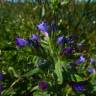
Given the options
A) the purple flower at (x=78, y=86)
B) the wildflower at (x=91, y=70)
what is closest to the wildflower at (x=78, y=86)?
the purple flower at (x=78, y=86)

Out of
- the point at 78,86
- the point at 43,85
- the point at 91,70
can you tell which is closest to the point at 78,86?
the point at 78,86

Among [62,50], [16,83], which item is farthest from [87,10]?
[62,50]

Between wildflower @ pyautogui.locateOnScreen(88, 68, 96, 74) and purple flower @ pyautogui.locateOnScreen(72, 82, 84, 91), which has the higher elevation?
wildflower @ pyautogui.locateOnScreen(88, 68, 96, 74)

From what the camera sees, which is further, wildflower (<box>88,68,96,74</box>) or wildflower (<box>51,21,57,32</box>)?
wildflower (<box>88,68,96,74</box>)

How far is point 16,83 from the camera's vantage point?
102 inches

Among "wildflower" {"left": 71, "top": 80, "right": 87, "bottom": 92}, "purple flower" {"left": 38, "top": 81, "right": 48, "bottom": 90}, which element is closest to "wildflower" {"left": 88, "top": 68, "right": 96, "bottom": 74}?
"wildflower" {"left": 71, "top": 80, "right": 87, "bottom": 92}

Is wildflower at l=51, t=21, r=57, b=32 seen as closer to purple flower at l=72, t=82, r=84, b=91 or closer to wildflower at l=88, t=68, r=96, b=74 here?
purple flower at l=72, t=82, r=84, b=91

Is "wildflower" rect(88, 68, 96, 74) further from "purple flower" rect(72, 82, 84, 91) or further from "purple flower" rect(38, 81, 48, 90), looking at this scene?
"purple flower" rect(38, 81, 48, 90)

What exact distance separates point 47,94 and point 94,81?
0.97 ft

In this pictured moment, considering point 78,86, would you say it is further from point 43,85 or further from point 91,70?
point 91,70

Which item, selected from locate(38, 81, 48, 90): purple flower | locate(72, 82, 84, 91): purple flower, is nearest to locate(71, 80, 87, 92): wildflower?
locate(72, 82, 84, 91): purple flower

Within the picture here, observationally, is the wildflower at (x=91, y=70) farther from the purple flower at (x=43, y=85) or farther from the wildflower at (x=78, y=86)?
the purple flower at (x=43, y=85)

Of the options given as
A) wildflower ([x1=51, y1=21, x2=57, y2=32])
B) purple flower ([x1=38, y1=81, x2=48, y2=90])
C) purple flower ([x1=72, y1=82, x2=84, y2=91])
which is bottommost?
purple flower ([x1=72, y1=82, x2=84, y2=91])

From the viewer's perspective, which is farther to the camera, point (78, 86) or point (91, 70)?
point (91, 70)
